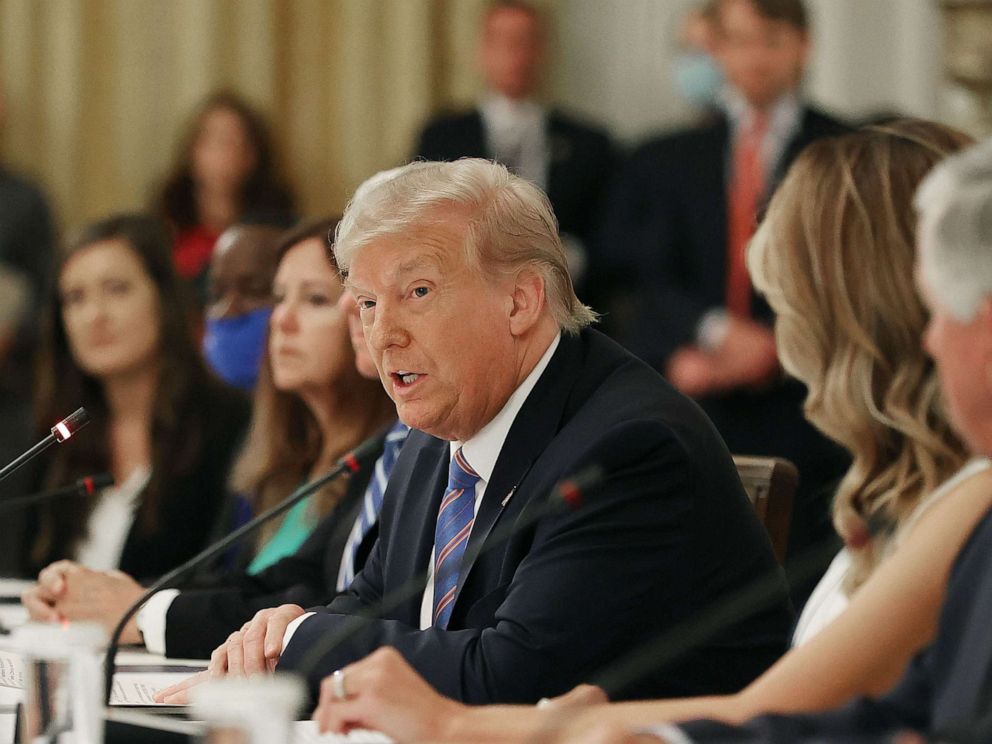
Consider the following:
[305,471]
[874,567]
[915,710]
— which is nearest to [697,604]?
[874,567]

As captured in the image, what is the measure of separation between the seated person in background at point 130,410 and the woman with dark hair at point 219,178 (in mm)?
1666

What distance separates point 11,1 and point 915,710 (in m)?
6.03

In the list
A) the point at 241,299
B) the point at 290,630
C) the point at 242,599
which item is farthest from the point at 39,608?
the point at 241,299

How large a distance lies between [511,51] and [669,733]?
469cm

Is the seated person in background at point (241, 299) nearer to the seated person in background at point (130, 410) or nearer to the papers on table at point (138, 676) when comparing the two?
the seated person in background at point (130, 410)

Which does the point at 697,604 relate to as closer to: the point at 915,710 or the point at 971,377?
the point at 915,710

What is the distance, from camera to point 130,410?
4.52 m

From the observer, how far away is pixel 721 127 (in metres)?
5.43

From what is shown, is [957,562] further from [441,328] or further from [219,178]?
[219,178]

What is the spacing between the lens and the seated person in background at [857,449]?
1.97m

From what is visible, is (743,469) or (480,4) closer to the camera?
(743,469)

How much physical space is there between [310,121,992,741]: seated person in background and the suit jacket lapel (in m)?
0.36

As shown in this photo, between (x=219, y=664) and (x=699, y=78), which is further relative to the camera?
(x=699, y=78)

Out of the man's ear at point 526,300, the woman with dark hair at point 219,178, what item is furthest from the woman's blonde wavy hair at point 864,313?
the woman with dark hair at point 219,178
